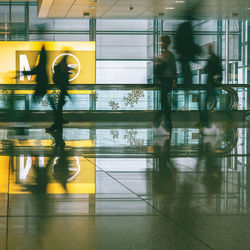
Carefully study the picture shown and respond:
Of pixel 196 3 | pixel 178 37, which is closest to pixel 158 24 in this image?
pixel 196 3

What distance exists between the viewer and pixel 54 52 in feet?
70.7

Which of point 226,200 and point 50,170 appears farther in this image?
point 50,170

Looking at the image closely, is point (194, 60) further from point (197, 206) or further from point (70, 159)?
point (197, 206)

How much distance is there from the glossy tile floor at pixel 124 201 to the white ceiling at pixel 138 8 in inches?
480

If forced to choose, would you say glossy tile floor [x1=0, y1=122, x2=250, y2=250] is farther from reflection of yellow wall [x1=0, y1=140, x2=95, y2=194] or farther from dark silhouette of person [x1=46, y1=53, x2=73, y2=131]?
dark silhouette of person [x1=46, y1=53, x2=73, y2=131]

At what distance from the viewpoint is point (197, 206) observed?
9.82 feet

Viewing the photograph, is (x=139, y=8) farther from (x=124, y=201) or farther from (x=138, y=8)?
(x=124, y=201)

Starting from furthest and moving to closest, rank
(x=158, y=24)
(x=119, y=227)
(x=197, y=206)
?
1. (x=158, y=24)
2. (x=197, y=206)
3. (x=119, y=227)

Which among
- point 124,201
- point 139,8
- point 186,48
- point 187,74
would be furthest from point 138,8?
point 124,201

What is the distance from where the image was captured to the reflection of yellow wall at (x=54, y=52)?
21234 mm

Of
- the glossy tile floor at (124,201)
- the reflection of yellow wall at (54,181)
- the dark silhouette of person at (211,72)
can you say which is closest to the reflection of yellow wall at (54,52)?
the dark silhouette of person at (211,72)

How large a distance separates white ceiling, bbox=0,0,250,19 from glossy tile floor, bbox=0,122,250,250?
12192mm

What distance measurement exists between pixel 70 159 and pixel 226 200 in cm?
260

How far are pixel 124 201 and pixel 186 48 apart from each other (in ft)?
23.1
